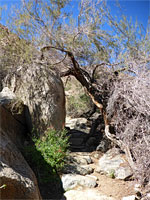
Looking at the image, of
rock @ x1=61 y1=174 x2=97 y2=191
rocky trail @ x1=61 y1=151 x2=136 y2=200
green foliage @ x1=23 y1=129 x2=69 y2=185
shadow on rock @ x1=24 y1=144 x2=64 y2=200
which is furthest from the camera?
green foliage @ x1=23 y1=129 x2=69 y2=185

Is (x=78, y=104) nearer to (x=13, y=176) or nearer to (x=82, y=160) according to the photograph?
(x=82, y=160)

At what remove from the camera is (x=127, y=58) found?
692 centimetres

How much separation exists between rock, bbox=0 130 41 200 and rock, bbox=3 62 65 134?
256 cm

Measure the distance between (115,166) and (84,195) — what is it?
66.2 inches

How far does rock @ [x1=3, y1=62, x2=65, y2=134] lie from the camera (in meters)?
6.86

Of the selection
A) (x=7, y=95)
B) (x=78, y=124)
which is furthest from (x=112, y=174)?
(x=78, y=124)

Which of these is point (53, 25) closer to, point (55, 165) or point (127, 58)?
point (127, 58)

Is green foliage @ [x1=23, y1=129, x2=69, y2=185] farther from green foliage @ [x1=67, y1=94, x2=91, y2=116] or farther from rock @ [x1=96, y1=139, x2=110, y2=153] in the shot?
green foliage @ [x1=67, y1=94, x2=91, y2=116]

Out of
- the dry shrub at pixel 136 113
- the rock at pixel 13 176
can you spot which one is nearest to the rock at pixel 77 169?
the dry shrub at pixel 136 113

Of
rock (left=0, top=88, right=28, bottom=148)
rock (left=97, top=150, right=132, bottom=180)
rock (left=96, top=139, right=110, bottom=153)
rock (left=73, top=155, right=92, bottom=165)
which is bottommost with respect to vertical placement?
rock (left=97, top=150, right=132, bottom=180)

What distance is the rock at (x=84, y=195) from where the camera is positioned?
4825 millimetres

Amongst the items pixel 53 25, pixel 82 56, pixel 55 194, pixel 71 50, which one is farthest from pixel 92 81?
pixel 55 194

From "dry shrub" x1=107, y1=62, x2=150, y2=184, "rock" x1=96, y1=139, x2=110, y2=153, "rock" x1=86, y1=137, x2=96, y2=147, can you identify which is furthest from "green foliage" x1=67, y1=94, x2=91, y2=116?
"dry shrub" x1=107, y1=62, x2=150, y2=184

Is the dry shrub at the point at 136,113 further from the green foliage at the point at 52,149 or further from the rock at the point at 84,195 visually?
the green foliage at the point at 52,149
